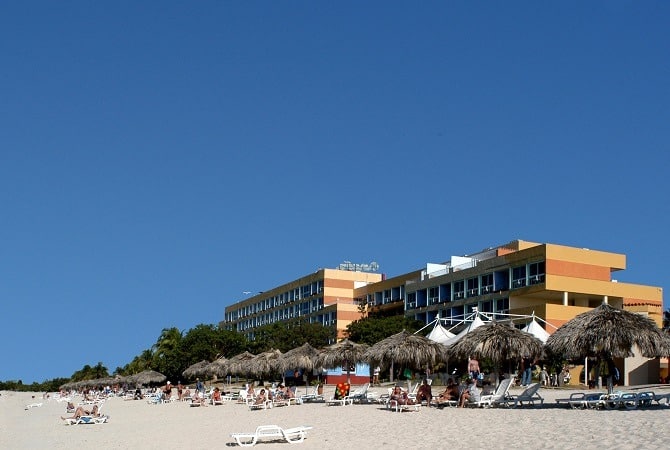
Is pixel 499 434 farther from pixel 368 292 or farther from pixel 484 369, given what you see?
pixel 368 292

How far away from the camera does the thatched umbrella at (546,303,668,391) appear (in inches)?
763

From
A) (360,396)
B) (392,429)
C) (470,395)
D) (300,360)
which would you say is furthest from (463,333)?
(300,360)

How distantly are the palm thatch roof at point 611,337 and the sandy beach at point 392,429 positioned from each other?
1.58 metres

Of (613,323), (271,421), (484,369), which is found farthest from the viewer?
(484,369)

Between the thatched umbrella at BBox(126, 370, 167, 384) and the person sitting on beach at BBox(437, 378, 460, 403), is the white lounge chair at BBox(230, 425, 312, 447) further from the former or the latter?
the thatched umbrella at BBox(126, 370, 167, 384)

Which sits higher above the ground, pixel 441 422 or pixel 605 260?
pixel 605 260

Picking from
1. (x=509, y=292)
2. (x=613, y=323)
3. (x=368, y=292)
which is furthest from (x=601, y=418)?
(x=368, y=292)

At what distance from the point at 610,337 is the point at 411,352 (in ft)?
27.1

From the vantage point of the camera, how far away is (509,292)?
49000mm

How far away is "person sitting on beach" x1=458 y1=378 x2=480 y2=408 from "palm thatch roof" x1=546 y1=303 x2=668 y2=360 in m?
2.56

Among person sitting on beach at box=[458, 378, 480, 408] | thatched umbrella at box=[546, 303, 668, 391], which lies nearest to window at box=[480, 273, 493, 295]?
person sitting on beach at box=[458, 378, 480, 408]

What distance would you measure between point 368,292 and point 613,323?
5156 centimetres

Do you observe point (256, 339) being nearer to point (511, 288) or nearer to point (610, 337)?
point (511, 288)

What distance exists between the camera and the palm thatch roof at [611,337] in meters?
19.4
